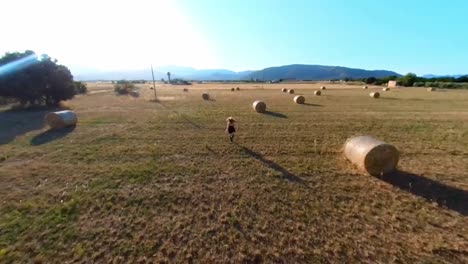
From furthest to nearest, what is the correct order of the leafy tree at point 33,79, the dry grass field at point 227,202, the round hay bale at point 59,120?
1. the leafy tree at point 33,79
2. the round hay bale at point 59,120
3. the dry grass field at point 227,202

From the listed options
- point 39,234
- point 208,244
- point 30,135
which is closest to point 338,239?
point 208,244

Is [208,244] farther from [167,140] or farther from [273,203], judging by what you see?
[167,140]

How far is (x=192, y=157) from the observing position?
35.4 ft

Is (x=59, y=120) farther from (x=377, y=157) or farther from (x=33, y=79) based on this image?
(x=377, y=157)

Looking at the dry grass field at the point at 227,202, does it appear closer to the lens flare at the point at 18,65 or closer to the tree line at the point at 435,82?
the lens flare at the point at 18,65

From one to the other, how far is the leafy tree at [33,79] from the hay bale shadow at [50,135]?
14.3 metres

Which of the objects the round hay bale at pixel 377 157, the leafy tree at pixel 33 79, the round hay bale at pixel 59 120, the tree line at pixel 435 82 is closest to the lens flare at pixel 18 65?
the leafy tree at pixel 33 79

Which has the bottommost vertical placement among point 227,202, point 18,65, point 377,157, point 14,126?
point 14,126

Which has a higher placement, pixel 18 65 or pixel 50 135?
pixel 18 65

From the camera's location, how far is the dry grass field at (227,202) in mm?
5172

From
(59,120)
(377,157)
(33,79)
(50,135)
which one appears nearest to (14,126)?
(59,120)

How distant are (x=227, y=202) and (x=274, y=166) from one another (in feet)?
10.7

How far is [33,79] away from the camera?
88.8 ft

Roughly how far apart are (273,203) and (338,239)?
197 cm
